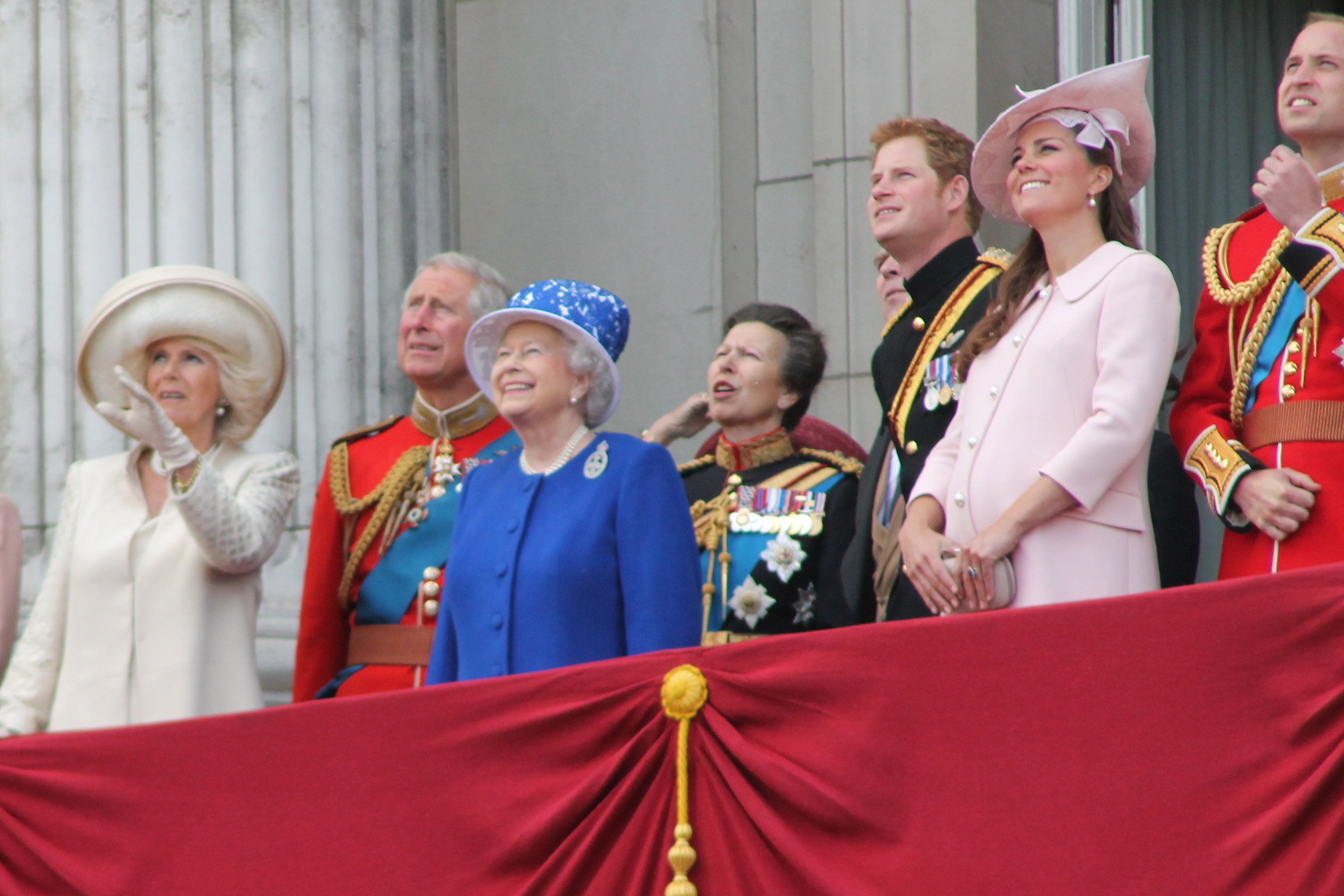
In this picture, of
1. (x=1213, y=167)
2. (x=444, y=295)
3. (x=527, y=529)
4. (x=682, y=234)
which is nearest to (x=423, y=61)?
(x=682, y=234)

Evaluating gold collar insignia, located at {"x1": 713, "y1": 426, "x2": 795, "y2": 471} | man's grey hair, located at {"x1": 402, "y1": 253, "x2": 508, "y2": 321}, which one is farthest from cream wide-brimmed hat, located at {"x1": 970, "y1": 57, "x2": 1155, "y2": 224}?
man's grey hair, located at {"x1": 402, "y1": 253, "x2": 508, "y2": 321}

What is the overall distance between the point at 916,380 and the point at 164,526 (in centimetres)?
174

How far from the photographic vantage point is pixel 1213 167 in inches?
249

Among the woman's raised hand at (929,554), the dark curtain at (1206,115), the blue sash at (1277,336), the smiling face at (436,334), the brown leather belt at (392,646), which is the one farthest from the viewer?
the dark curtain at (1206,115)

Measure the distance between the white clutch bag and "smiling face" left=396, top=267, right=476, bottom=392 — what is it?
171 centimetres

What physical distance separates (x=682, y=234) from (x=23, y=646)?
10.7ft

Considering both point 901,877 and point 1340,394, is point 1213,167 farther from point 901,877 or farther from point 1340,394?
point 901,877

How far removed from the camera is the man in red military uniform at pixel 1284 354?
366cm

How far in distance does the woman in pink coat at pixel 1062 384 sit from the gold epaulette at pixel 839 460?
3.05 feet

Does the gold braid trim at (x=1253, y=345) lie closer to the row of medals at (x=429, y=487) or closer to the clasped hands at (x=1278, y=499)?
the clasped hands at (x=1278, y=499)

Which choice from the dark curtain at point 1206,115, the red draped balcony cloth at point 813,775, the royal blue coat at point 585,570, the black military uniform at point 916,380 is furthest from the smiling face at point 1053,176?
the dark curtain at point 1206,115

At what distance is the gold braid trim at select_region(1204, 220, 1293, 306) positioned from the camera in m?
3.96

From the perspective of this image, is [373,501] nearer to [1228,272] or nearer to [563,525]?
[563,525]

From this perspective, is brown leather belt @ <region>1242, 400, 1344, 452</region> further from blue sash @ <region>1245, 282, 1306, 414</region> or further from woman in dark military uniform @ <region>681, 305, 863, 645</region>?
woman in dark military uniform @ <region>681, 305, 863, 645</region>
